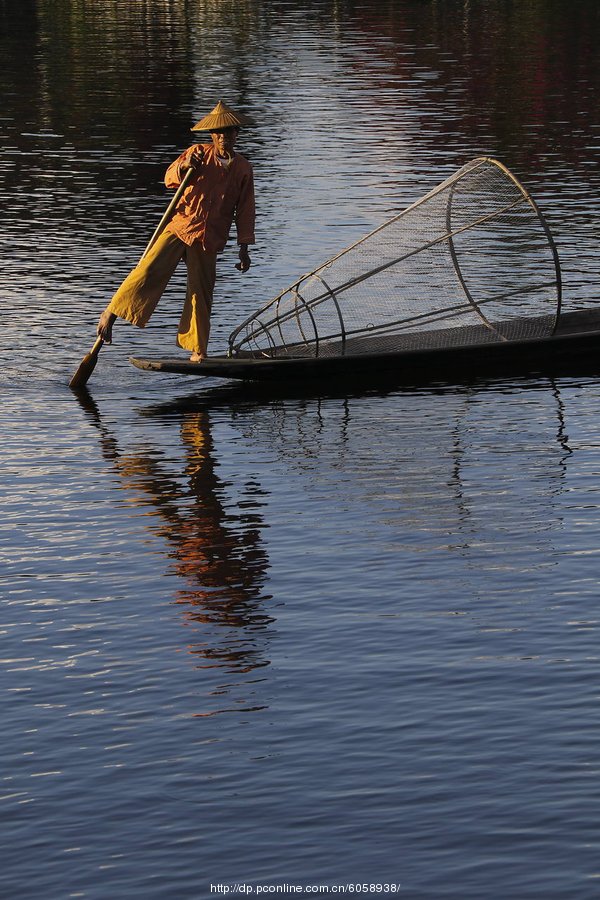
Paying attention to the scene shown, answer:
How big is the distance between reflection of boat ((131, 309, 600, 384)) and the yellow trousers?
340 millimetres

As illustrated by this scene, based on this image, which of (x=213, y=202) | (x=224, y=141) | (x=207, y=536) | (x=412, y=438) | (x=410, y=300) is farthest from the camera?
(x=410, y=300)

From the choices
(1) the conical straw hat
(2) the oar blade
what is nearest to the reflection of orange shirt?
(1) the conical straw hat

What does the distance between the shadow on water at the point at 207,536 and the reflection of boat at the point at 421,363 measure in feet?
1.58

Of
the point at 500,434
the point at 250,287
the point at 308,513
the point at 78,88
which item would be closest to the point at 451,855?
the point at 308,513

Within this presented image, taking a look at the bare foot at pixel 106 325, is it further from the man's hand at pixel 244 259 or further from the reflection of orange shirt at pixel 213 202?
the man's hand at pixel 244 259

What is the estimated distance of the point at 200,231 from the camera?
13.7 m

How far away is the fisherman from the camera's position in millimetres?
13445

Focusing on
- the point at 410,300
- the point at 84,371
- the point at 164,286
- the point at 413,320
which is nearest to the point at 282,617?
the point at 164,286

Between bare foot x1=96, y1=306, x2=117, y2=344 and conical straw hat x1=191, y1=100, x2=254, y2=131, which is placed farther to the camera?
bare foot x1=96, y1=306, x2=117, y2=344

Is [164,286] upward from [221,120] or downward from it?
downward

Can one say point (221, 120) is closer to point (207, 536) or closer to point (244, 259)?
point (244, 259)

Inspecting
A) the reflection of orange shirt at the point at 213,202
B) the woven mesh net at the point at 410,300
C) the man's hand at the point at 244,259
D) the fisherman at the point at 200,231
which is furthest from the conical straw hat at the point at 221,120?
the woven mesh net at the point at 410,300

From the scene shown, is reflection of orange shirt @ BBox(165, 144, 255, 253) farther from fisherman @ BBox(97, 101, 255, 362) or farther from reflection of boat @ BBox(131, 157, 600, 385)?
reflection of boat @ BBox(131, 157, 600, 385)

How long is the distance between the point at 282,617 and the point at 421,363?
18.4 feet
